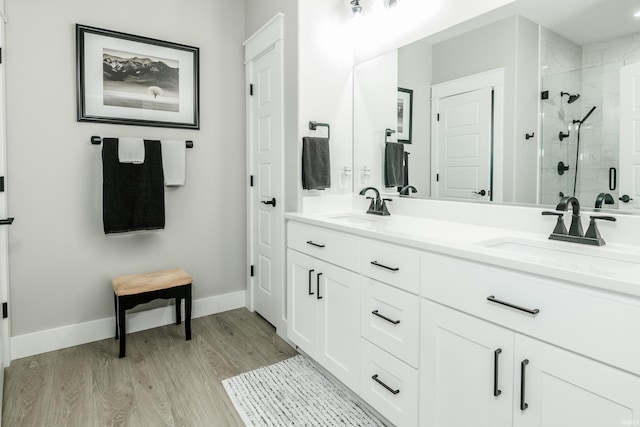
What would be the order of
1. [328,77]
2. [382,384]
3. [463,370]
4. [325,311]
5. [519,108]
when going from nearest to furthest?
[463,370] < [382,384] < [519,108] < [325,311] < [328,77]

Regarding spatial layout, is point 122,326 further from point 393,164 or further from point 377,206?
point 393,164

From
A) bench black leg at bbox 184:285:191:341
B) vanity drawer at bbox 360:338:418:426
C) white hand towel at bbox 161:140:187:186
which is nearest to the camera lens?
vanity drawer at bbox 360:338:418:426

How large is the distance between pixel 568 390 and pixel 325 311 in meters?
1.19

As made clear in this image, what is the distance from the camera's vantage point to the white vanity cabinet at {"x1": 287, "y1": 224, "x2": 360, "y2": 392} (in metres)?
1.81

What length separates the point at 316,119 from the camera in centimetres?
248

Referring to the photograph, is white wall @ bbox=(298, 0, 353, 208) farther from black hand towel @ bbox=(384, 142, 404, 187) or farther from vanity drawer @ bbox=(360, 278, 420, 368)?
vanity drawer @ bbox=(360, 278, 420, 368)

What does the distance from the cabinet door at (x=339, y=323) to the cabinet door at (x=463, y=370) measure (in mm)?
421

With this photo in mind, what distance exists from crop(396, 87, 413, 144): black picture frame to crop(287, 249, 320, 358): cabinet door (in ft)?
3.10

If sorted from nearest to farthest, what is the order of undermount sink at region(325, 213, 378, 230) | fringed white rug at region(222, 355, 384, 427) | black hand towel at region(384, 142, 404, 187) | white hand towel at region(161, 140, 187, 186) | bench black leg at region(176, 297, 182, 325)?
1. fringed white rug at region(222, 355, 384, 427)
2. undermount sink at region(325, 213, 378, 230)
3. black hand towel at region(384, 142, 404, 187)
4. white hand towel at region(161, 140, 187, 186)
5. bench black leg at region(176, 297, 182, 325)

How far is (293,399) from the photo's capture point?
74.9 inches

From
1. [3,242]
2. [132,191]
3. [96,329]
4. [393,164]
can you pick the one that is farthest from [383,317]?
[3,242]

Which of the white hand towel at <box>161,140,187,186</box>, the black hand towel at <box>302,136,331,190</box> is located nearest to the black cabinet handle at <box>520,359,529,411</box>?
the black hand towel at <box>302,136,331,190</box>

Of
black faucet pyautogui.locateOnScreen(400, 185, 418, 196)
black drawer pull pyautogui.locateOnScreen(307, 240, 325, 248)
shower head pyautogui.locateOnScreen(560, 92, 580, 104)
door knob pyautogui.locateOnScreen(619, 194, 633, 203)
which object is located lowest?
black drawer pull pyautogui.locateOnScreen(307, 240, 325, 248)

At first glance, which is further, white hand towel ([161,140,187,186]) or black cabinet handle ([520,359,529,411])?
white hand towel ([161,140,187,186])
